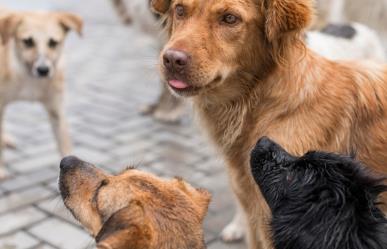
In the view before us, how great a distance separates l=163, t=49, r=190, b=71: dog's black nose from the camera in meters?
2.88

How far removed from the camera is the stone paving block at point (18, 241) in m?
4.03

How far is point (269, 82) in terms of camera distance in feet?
10.3

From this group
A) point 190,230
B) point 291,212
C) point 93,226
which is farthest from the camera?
point 93,226

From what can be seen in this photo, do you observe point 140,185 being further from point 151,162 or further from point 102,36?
point 102,36

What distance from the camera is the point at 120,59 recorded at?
9.36 metres

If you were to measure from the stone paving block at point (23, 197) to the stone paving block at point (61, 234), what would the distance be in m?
0.38

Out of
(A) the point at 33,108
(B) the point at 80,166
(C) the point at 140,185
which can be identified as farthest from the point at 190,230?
(A) the point at 33,108

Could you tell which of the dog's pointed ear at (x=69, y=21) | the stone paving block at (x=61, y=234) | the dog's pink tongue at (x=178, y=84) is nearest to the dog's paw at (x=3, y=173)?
the stone paving block at (x=61, y=234)

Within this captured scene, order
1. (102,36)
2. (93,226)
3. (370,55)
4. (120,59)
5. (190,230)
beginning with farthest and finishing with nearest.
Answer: (102,36) < (120,59) < (370,55) < (93,226) < (190,230)

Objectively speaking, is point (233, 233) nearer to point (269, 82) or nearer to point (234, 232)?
point (234, 232)

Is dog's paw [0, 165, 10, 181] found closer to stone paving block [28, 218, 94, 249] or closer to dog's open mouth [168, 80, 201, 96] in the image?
stone paving block [28, 218, 94, 249]

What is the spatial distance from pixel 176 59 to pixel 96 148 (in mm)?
3050

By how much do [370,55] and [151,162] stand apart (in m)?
2.33

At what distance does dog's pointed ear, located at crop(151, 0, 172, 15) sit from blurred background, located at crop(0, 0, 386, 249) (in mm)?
369
